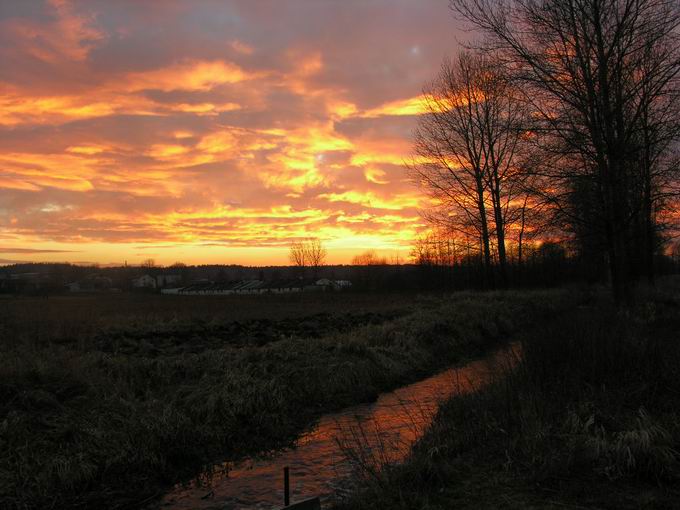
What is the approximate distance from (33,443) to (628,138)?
16321 millimetres

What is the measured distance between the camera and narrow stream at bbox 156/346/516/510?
591 cm

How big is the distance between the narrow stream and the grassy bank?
28.7 inches

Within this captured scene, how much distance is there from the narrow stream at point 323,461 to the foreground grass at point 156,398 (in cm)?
46

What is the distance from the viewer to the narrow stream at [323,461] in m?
5.91

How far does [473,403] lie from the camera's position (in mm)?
7301

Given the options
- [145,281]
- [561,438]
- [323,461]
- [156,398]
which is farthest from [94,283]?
[561,438]

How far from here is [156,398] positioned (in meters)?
8.72

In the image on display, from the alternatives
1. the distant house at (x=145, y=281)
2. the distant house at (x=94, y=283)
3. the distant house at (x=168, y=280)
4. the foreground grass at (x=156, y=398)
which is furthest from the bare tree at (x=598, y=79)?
the distant house at (x=168, y=280)

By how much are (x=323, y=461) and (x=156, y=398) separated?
11.5 feet

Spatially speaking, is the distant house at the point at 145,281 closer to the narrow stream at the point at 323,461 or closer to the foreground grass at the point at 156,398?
the foreground grass at the point at 156,398

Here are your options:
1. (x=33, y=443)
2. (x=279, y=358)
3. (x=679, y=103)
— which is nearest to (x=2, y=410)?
(x=33, y=443)

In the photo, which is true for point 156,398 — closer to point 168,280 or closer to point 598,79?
point 598,79

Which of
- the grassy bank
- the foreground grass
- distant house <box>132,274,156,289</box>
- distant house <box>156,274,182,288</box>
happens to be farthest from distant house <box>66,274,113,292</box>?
the grassy bank

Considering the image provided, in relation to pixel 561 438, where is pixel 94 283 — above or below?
above
